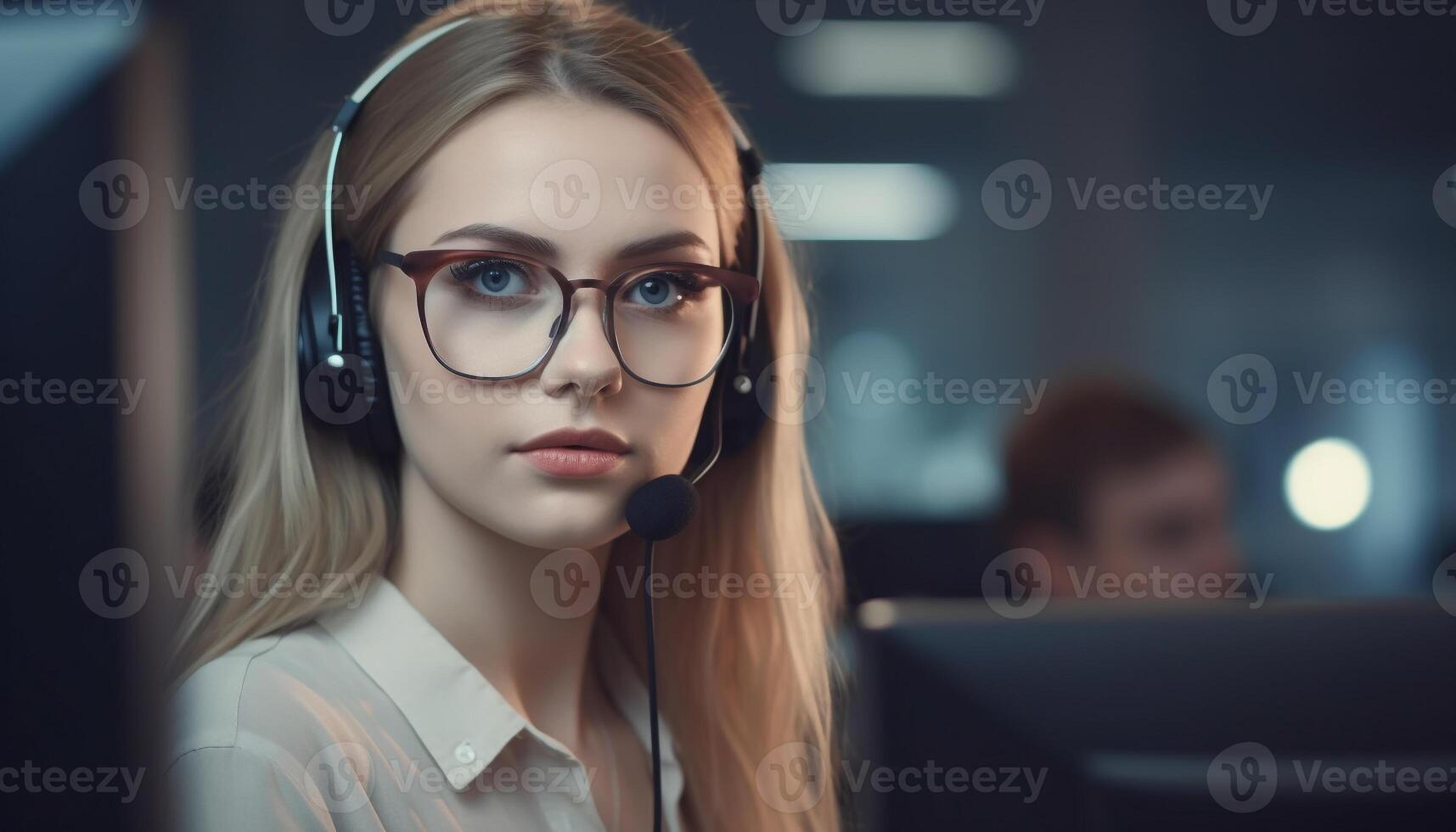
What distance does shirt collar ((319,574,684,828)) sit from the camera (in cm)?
73

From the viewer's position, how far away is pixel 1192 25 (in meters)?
2.00

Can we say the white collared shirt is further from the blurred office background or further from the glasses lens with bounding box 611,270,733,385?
the blurred office background

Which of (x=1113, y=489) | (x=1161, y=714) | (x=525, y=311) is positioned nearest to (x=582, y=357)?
(x=525, y=311)

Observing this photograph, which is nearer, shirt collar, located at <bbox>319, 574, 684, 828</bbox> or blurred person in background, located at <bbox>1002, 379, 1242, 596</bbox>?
shirt collar, located at <bbox>319, 574, 684, 828</bbox>

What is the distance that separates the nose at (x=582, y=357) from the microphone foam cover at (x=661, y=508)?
0.25 ft

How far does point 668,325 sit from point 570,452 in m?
0.12

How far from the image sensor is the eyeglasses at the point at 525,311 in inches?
27.1

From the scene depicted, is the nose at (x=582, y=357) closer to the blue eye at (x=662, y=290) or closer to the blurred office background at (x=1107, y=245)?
the blue eye at (x=662, y=290)

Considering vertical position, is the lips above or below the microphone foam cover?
above

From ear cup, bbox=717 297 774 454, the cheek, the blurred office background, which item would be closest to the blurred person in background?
the blurred office background

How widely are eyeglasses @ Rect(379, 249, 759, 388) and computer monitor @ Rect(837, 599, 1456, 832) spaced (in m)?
0.24

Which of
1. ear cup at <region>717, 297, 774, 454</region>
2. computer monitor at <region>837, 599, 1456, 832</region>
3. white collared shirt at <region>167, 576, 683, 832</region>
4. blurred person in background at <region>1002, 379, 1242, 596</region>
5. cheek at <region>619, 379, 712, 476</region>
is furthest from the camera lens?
blurred person in background at <region>1002, 379, 1242, 596</region>

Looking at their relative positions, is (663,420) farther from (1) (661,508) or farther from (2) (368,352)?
(2) (368,352)

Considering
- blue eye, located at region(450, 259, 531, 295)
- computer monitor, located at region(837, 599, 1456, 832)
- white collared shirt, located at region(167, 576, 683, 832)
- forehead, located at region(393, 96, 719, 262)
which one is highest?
forehead, located at region(393, 96, 719, 262)
